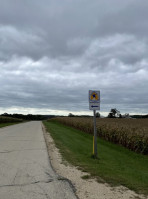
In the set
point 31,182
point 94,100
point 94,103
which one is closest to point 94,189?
point 31,182

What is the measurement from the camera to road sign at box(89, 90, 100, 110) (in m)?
9.69

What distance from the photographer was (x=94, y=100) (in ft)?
32.2

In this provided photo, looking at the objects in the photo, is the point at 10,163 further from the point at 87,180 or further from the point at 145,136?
the point at 145,136

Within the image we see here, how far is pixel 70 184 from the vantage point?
16.8ft

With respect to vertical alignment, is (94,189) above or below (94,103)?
below

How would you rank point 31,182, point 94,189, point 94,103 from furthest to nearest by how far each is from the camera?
point 94,103 < point 31,182 < point 94,189

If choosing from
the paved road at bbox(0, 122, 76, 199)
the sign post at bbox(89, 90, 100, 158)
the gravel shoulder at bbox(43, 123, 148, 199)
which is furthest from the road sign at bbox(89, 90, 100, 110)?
the gravel shoulder at bbox(43, 123, 148, 199)

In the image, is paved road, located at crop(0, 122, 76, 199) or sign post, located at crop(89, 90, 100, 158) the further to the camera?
sign post, located at crop(89, 90, 100, 158)

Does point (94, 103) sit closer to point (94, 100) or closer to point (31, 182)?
point (94, 100)

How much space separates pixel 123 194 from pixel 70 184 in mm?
1344

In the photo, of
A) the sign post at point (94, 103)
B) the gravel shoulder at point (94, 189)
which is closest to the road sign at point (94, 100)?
the sign post at point (94, 103)

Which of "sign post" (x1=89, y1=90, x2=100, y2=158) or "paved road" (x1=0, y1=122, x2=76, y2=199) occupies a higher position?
"sign post" (x1=89, y1=90, x2=100, y2=158)

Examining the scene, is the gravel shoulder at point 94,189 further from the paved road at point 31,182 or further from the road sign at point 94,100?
the road sign at point 94,100

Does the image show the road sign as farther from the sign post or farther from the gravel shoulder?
the gravel shoulder
